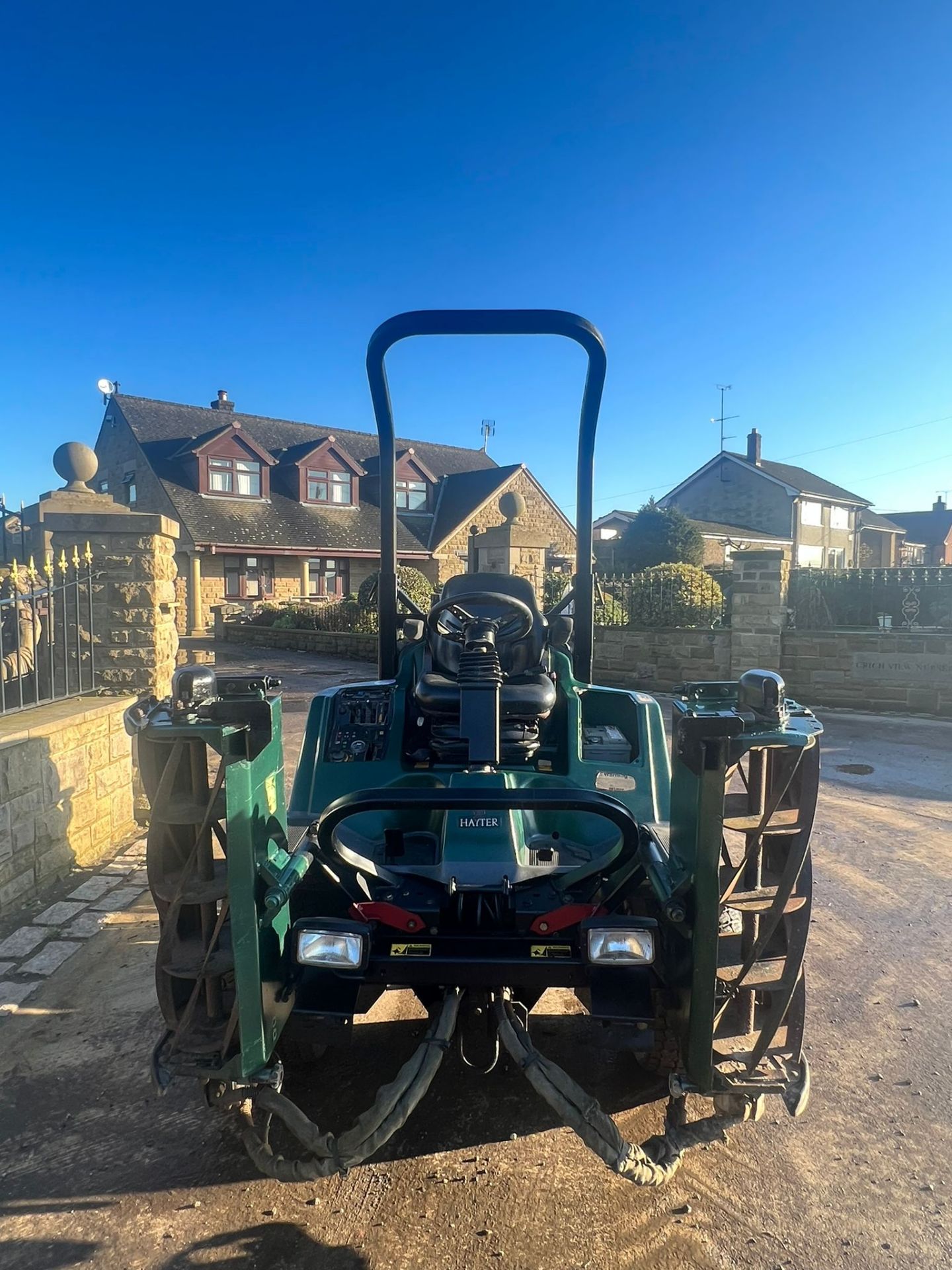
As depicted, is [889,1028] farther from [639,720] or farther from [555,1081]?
[555,1081]

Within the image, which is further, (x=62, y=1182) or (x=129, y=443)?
(x=129, y=443)

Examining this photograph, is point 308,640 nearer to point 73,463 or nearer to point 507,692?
point 73,463

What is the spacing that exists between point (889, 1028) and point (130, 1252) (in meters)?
2.80

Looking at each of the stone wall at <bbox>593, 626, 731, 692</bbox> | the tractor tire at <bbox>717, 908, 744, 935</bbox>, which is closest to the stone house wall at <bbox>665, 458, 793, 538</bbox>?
the stone wall at <bbox>593, 626, 731, 692</bbox>

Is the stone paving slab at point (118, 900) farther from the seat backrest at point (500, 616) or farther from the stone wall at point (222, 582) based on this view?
the stone wall at point (222, 582)

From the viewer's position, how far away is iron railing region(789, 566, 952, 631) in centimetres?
1089

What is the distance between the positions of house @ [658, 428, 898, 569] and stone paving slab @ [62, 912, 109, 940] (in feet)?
105

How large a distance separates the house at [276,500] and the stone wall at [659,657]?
12.4m

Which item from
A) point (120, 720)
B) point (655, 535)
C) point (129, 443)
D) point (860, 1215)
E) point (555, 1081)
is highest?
point (129, 443)

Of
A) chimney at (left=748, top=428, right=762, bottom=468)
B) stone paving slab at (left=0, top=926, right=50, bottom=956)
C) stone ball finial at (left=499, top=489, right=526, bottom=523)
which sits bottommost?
Answer: stone paving slab at (left=0, top=926, right=50, bottom=956)

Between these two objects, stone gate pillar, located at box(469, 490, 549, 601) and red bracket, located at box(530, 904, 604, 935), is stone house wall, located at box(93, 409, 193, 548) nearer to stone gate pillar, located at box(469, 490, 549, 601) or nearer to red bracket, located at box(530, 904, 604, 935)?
stone gate pillar, located at box(469, 490, 549, 601)

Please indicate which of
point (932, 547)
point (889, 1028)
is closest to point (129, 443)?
point (889, 1028)

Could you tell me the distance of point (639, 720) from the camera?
131 inches

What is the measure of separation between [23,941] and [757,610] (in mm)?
9324
